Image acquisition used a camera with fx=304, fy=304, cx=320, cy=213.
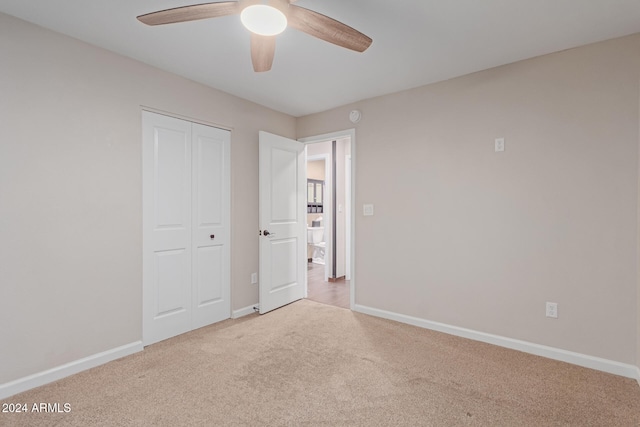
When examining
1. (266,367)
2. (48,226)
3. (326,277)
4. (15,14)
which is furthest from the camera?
(326,277)

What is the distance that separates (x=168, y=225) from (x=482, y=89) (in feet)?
10.1

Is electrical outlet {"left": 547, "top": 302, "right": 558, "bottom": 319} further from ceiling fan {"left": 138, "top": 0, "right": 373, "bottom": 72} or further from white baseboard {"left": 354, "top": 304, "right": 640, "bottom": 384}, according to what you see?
ceiling fan {"left": 138, "top": 0, "right": 373, "bottom": 72}

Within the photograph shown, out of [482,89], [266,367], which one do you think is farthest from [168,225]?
[482,89]

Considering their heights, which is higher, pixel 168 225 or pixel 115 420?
pixel 168 225

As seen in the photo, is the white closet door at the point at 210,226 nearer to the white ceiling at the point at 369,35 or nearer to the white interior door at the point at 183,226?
the white interior door at the point at 183,226

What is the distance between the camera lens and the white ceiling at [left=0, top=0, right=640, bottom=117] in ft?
6.07

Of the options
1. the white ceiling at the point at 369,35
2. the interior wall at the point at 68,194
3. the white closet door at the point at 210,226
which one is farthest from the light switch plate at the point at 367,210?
the interior wall at the point at 68,194

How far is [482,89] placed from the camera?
2.71 meters

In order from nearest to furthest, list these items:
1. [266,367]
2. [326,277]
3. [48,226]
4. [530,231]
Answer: [48,226], [266,367], [530,231], [326,277]

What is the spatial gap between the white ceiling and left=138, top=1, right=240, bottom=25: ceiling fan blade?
382 mm

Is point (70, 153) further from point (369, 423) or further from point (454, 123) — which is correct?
point (454, 123)

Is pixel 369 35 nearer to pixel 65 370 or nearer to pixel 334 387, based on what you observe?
pixel 334 387

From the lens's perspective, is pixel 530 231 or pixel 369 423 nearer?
pixel 369 423

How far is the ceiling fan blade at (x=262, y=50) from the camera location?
1.72 m
